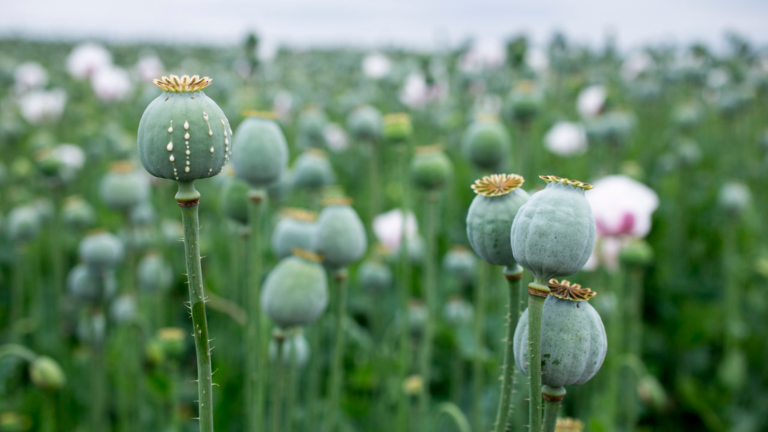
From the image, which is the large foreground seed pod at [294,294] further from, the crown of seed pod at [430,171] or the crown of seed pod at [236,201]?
the crown of seed pod at [430,171]

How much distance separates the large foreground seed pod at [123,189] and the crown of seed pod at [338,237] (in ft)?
3.23

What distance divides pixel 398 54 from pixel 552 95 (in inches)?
86.8

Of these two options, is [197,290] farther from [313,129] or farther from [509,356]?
[313,129]

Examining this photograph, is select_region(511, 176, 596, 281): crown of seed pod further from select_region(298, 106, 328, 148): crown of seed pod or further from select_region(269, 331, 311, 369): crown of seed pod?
select_region(298, 106, 328, 148): crown of seed pod

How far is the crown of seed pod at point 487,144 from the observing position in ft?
6.22

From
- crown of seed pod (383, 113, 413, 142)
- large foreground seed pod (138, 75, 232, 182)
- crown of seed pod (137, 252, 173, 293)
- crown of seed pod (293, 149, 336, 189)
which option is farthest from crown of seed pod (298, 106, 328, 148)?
large foreground seed pod (138, 75, 232, 182)

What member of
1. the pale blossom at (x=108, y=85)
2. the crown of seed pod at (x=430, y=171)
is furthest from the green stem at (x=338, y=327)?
the pale blossom at (x=108, y=85)

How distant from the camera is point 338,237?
1370 mm

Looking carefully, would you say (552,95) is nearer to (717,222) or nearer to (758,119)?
(758,119)

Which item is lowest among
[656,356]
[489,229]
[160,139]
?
[656,356]

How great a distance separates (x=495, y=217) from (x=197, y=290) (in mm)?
352

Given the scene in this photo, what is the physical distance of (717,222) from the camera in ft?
13.0

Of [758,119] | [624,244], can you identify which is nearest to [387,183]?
[624,244]

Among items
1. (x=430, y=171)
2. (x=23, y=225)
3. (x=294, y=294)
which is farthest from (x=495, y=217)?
(x=23, y=225)
